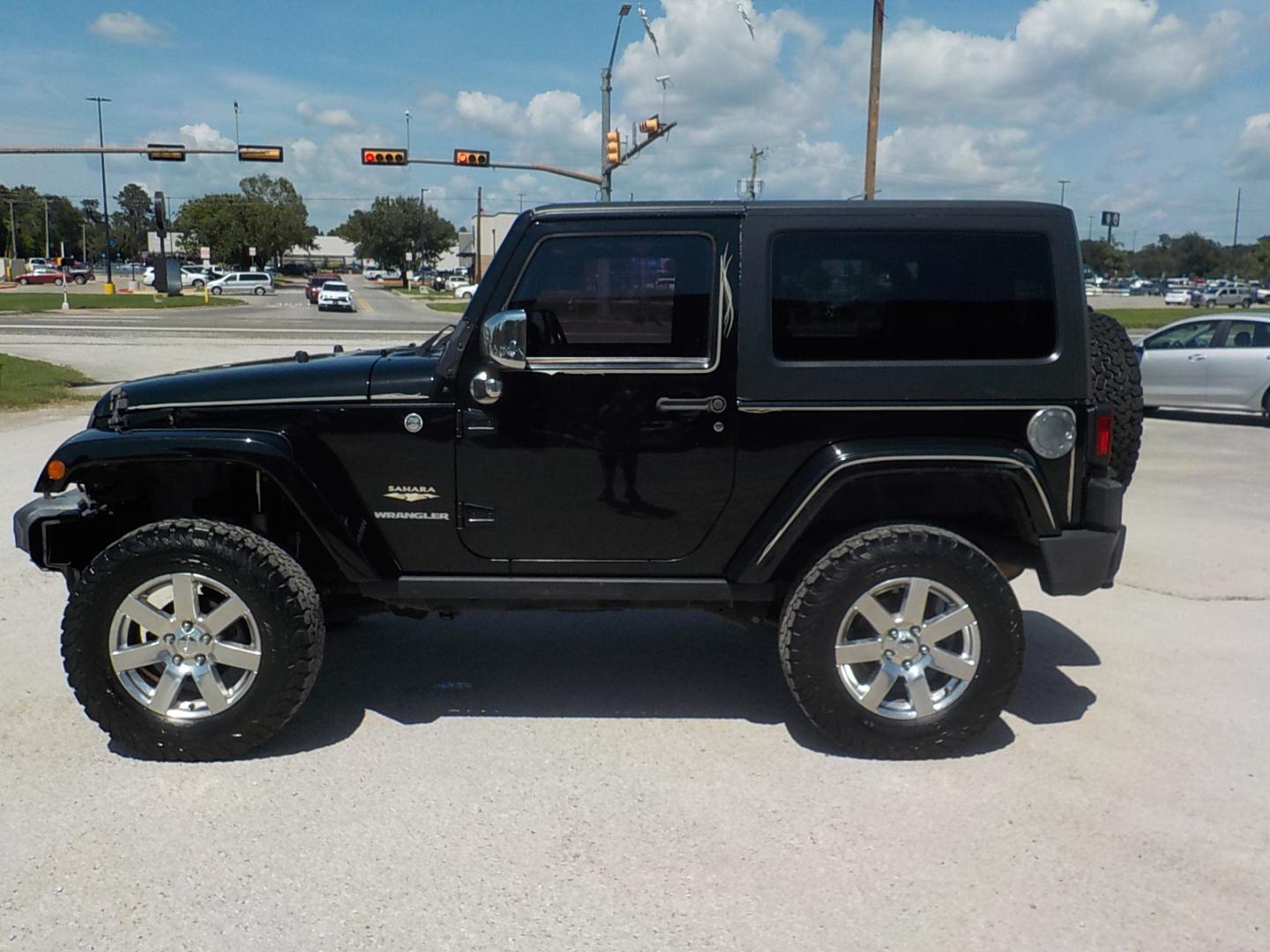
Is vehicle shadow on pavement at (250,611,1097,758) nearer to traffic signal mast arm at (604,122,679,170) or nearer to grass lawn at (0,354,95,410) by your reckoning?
grass lawn at (0,354,95,410)

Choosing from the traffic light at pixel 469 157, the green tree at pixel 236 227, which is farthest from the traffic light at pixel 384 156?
the green tree at pixel 236 227

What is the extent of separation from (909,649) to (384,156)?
3765 cm

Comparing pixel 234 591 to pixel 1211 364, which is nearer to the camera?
pixel 234 591

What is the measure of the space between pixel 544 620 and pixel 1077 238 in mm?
3227

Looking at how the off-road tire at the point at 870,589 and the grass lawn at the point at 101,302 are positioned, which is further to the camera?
the grass lawn at the point at 101,302

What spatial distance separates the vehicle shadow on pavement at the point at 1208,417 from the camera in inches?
598

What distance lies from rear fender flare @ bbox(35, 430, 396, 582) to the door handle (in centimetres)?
118

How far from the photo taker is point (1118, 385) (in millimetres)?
4477

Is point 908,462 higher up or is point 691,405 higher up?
point 691,405

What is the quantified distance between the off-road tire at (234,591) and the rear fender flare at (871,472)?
5.57 feet

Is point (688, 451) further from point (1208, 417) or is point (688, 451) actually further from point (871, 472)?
point (1208, 417)

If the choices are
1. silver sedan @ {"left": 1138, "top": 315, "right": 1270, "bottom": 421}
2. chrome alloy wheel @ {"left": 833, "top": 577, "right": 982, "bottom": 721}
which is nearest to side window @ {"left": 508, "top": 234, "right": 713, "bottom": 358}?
chrome alloy wheel @ {"left": 833, "top": 577, "right": 982, "bottom": 721}

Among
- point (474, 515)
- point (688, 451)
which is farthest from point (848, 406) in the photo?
point (474, 515)

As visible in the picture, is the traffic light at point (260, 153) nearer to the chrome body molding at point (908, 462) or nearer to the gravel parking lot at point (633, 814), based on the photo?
the gravel parking lot at point (633, 814)
